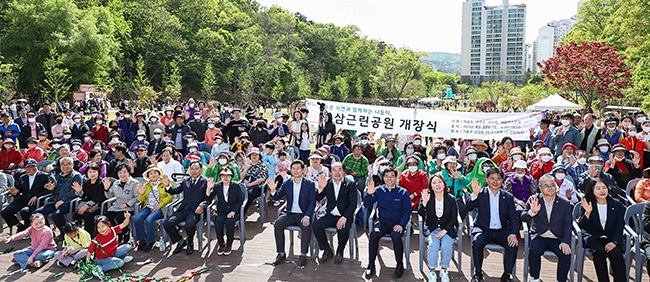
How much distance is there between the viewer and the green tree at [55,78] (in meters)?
33.5

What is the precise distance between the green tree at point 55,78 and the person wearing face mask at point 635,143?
110ft

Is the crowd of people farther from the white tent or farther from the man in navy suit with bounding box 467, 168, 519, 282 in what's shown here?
the white tent

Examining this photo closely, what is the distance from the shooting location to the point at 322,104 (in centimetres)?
1109

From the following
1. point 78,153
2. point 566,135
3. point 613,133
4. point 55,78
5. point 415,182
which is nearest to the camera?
point 415,182

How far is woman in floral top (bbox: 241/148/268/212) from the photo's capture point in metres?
7.80

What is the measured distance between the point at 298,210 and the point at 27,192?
4.40 metres

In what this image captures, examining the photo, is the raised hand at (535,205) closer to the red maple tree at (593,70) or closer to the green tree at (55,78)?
the red maple tree at (593,70)

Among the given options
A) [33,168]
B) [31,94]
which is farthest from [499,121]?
[31,94]

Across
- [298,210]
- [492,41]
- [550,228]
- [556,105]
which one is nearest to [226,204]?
[298,210]

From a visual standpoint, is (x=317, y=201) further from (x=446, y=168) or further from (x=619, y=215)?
(x=619, y=215)

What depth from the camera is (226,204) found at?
6.40 m

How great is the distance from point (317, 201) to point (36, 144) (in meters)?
6.25

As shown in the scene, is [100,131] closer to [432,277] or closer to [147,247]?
[147,247]

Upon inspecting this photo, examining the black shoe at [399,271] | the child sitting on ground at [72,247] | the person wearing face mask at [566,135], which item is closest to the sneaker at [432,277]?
the black shoe at [399,271]
